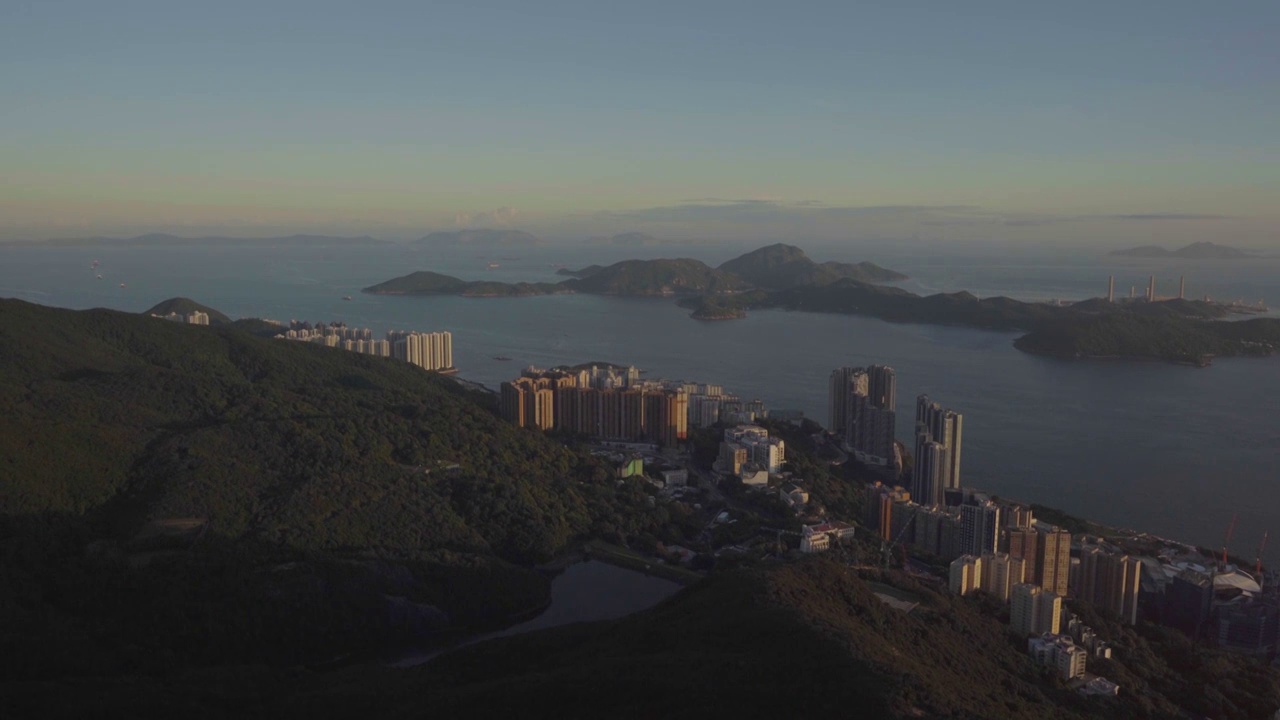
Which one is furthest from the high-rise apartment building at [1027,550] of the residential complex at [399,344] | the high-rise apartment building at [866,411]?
the residential complex at [399,344]

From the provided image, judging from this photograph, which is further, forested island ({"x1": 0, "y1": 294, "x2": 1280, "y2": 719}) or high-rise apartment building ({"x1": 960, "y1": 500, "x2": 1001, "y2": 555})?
→ high-rise apartment building ({"x1": 960, "y1": 500, "x2": 1001, "y2": 555})

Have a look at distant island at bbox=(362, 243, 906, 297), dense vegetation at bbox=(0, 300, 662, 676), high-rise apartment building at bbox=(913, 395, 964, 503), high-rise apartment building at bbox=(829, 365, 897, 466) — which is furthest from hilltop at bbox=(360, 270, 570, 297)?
high-rise apartment building at bbox=(913, 395, 964, 503)

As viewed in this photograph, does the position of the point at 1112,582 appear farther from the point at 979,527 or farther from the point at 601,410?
the point at 601,410

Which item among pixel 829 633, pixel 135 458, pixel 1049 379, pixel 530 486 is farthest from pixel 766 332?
pixel 829 633

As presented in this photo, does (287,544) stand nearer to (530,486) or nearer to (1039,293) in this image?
(530,486)

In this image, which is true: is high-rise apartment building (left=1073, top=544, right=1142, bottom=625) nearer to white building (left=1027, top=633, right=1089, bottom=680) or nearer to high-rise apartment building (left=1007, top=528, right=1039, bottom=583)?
high-rise apartment building (left=1007, top=528, right=1039, bottom=583)
